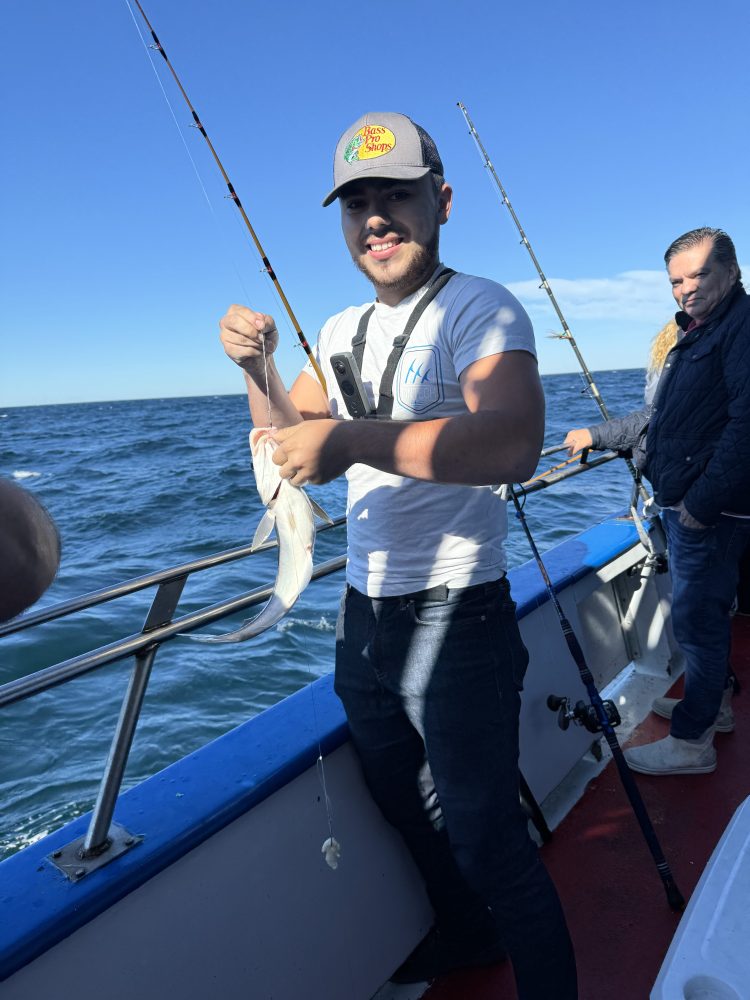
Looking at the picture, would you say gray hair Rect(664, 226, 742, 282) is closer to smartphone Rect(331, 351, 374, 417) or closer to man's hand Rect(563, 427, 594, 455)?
man's hand Rect(563, 427, 594, 455)

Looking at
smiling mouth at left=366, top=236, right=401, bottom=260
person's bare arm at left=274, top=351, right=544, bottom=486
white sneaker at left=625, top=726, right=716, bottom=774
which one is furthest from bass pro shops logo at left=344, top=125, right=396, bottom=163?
white sneaker at left=625, top=726, right=716, bottom=774

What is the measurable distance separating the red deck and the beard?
80.3 inches

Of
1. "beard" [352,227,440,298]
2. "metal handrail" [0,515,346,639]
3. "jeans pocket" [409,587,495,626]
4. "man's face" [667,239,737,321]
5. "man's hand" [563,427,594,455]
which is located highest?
"beard" [352,227,440,298]

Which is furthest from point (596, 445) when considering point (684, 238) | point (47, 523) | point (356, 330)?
point (47, 523)

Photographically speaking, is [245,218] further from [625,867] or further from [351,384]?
[625,867]

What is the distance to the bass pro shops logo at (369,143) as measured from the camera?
5.44 ft

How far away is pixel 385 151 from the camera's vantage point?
65.1 inches

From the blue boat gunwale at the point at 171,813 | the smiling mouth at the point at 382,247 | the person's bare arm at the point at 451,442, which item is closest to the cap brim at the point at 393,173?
the smiling mouth at the point at 382,247

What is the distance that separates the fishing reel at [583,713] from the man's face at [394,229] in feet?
5.49

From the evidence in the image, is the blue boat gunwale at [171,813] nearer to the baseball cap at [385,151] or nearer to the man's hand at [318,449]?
the man's hand at [318,449]

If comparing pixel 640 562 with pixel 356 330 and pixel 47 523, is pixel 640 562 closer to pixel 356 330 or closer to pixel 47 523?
→ pixel 356 330

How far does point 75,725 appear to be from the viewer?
581 centimetres

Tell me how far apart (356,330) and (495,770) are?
1.17m

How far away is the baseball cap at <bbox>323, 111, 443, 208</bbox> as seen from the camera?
5.37 ft
